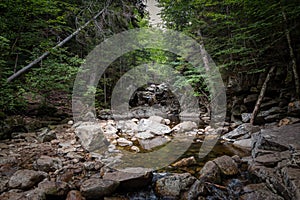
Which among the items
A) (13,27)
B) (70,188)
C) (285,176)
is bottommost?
(70,188)

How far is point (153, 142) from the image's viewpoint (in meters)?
5.75

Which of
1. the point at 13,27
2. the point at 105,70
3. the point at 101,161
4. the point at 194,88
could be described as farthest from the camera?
the point at 105,70

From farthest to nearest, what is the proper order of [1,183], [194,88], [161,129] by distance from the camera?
[194,88], [161,129], [1,183]

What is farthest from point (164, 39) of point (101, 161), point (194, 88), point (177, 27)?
point (101, 161)

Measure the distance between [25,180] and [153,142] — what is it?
3641 mm

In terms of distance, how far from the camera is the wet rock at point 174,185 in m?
2.74

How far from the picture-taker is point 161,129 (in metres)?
6.87

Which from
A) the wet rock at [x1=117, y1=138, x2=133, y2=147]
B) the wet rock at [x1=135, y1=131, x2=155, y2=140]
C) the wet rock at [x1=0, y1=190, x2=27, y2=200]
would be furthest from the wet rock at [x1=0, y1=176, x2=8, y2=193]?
the wet rock at [x1=135, y1=131, x2=155, y2=140]

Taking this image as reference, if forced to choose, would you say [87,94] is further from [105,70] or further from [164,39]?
[164,39]

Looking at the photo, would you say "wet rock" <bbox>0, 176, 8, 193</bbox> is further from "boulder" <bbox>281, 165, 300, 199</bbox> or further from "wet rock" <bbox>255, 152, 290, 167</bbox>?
"wet rock" <bbox>255, 152, 290, 167</bbox>

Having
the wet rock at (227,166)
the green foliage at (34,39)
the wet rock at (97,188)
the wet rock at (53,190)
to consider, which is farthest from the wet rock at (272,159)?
the green foliage at (34,39)

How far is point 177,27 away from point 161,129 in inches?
241

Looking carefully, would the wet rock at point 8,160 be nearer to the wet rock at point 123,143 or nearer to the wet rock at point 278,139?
the wet rock at point 123,143

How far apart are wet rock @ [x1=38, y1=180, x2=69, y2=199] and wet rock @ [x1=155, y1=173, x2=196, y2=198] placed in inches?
54.7
